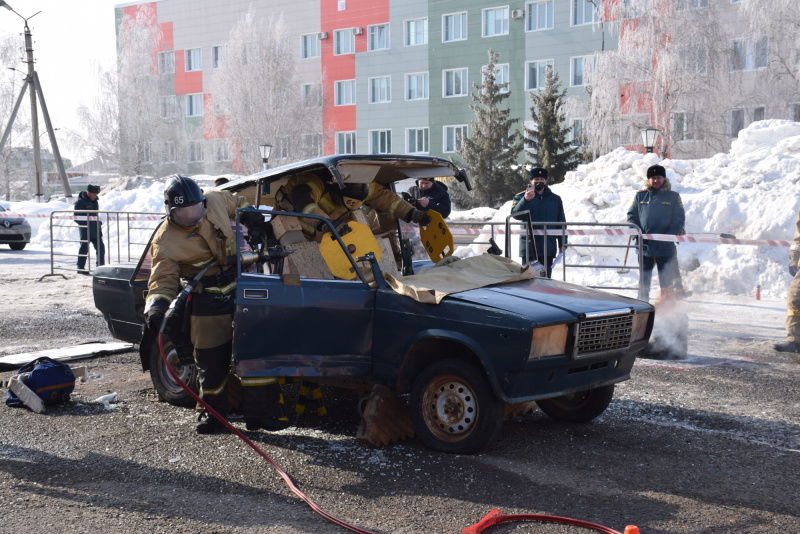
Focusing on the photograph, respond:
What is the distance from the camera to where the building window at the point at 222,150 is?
5034 centimetres

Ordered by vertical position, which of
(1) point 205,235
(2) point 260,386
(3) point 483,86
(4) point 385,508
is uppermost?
(3) point 483,86

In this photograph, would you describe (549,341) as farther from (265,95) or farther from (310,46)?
(310,46)

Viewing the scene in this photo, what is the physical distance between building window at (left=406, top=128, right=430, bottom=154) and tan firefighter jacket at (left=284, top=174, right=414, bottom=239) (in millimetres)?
38988

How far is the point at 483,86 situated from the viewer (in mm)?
37594

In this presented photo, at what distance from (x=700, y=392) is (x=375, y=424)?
3109 mm

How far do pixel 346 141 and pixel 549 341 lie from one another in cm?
4464

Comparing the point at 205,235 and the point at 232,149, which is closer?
the point at 205,235

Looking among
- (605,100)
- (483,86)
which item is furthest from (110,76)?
(605,100)

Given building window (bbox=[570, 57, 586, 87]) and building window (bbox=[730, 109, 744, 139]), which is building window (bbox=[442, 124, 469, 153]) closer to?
building window (bbox=[570, 57, 586, 87])

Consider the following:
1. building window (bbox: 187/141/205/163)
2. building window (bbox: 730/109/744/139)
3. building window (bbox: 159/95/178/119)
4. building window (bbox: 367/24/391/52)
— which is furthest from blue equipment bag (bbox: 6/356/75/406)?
building window (bbox: 159/95/178/119)

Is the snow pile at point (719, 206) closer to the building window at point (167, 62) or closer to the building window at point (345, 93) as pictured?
the building window at point (345, 93)

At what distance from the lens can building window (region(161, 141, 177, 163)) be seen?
173 ft

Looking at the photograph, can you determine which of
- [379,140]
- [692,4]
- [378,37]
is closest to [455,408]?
[692,4]

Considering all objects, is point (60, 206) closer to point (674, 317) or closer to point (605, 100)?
point (605, 100)
